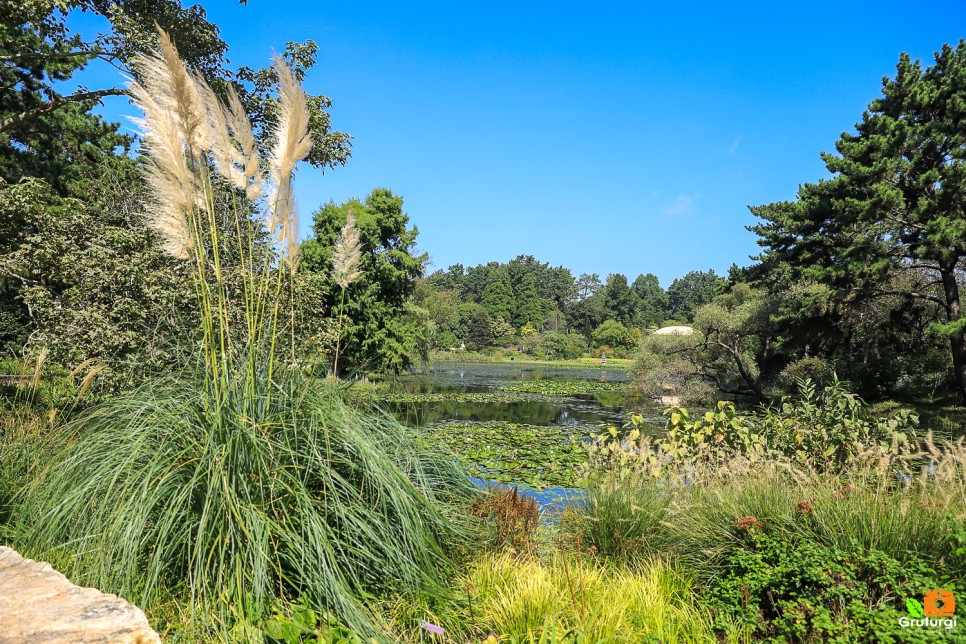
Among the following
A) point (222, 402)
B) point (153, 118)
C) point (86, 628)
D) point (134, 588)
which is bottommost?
point (134, 588)

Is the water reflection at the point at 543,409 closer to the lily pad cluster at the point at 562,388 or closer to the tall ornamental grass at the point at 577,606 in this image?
the lily pad cluster at the point at 562,388

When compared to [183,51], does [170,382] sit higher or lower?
lower

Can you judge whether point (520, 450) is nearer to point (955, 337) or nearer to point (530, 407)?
point (530, 407)

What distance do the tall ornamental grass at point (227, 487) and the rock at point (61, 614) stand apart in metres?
0.32

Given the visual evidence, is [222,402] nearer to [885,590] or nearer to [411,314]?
[885,590]

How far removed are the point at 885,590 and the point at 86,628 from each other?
341 cm

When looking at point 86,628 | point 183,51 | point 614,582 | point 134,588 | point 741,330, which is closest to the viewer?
point 86,628

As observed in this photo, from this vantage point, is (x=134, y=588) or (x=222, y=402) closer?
(x=134, y=588)

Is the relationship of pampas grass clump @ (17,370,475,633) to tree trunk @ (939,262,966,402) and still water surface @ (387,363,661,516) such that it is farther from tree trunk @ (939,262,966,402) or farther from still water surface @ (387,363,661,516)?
tree trunk @ (939,262,966,402)

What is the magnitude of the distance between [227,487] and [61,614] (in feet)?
Answer: 2.34

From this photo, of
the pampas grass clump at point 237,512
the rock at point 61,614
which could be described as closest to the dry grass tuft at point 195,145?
the pampas grass clump at point 237,512

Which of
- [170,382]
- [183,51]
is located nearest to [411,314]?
[183,51]

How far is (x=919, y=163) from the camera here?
14922 millimetres

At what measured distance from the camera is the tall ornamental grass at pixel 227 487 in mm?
2408
